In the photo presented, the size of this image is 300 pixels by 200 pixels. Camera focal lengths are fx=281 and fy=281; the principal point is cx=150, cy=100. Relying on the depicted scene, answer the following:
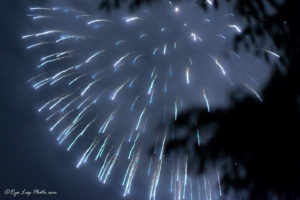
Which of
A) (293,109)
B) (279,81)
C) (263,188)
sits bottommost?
(263,188)

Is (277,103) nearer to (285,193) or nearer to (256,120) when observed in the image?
(256,120)

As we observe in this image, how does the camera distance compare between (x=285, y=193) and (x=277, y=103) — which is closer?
(x=285, y=193)

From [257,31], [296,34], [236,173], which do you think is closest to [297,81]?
[296,34]

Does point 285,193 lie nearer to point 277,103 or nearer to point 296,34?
point 277,103

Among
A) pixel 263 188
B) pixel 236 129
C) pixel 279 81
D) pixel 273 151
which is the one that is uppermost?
pixel 279 81

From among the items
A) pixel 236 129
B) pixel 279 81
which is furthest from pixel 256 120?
pixel 279 81

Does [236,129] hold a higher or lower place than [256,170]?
higher

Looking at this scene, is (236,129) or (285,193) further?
(236,129)

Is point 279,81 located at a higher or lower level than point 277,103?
higher
